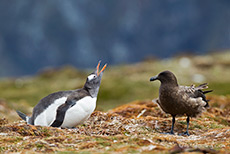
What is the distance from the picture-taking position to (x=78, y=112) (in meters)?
9.91

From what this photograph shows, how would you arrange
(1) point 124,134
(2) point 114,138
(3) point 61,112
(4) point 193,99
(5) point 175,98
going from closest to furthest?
(2) point 114,138, (3) point 61,112, (1) point 124,134, (5) point 175,98, (4) point 193,99

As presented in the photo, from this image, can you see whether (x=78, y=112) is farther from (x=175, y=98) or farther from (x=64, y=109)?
(x=175, y=98)

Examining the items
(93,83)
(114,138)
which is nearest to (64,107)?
(93,83)

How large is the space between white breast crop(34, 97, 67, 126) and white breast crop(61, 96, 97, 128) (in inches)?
16.3

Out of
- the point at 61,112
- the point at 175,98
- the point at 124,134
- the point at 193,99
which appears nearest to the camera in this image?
the point at 61,112

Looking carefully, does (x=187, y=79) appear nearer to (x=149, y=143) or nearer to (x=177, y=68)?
(x=177, y=68)

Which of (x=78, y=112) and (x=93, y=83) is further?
(x=93, y=83)

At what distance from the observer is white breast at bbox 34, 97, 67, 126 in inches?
394

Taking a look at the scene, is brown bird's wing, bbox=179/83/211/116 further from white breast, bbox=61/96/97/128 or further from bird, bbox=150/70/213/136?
white breast, bbox=61/96/97/128

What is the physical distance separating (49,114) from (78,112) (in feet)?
3.20

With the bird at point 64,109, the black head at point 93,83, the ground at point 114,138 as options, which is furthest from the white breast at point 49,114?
the black head at point 93,83

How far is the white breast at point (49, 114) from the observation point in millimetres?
10001

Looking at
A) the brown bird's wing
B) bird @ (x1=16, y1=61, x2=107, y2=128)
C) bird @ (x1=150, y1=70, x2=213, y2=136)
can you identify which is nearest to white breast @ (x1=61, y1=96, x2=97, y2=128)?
bird @ (x1=16, y1=61, x2=107, y2=128)

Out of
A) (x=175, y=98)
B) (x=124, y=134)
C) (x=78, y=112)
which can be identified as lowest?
(x=124, y=134)
